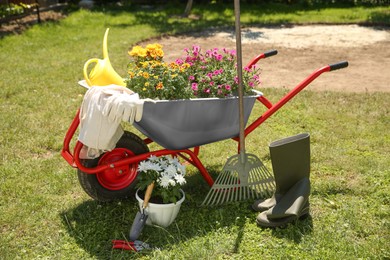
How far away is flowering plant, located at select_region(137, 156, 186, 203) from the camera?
10.6 ft

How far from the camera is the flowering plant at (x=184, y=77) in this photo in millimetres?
3350

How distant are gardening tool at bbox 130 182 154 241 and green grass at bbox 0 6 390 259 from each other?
103 millimetres

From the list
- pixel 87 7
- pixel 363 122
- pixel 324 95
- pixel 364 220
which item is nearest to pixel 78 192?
pixel 364 220

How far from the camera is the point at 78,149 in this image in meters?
3.19

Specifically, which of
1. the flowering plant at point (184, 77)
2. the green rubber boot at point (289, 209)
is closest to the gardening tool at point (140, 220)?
the flowering plant at point (184, 77)

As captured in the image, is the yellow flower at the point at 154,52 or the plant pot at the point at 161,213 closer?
the plant pot at the point at 161,213

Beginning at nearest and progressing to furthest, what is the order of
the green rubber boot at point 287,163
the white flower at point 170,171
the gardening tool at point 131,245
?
the gardening tool at point 131,245, the white flower at point 170,171, the green rubber boot at point 287,163

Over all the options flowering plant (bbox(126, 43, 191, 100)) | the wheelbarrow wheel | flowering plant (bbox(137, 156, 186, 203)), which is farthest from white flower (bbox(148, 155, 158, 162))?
flowering plant (bbox(126, 43, 191, 100))

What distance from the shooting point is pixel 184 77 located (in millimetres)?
3621

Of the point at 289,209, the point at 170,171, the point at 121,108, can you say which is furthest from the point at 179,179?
the point at 289,209

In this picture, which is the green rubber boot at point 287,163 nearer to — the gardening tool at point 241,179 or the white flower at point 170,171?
the gardening tool at point 241,179

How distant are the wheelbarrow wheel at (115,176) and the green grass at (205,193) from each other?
0.10m

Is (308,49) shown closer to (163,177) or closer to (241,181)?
(241,181)

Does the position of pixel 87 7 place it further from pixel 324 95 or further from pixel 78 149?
pixel 78 149
